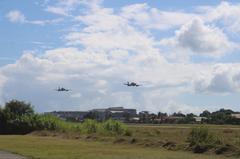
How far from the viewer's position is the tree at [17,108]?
315 feet

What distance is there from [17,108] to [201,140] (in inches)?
2467

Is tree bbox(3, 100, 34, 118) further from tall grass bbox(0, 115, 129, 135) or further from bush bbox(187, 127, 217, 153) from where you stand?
bush bbox(187, 127, 217, 153)

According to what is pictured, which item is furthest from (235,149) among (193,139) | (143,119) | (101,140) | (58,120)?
(143,119)

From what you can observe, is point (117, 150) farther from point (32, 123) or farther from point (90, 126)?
point (32, 123)

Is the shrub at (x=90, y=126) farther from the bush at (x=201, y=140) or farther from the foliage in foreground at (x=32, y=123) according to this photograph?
the bush at (x=201, y=140)

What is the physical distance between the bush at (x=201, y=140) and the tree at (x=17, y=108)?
59.2 metres

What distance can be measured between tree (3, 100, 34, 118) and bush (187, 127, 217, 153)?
5920 centimetres

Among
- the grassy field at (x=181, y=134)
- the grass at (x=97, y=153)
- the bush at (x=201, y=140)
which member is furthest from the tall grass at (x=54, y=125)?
the bush at (x=201, y=140)

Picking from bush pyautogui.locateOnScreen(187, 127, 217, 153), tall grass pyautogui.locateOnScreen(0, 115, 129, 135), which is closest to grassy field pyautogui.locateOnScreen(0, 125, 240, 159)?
bush pyautogui.locateOnScreen(187, 127, 217, 153)

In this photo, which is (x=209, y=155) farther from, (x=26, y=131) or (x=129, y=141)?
(x=26, y=131)

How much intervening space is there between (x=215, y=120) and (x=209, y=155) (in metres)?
117

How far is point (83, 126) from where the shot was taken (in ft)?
262

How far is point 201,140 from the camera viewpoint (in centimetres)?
3922

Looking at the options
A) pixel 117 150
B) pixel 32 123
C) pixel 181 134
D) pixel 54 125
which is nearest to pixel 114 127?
pixel 181 134
